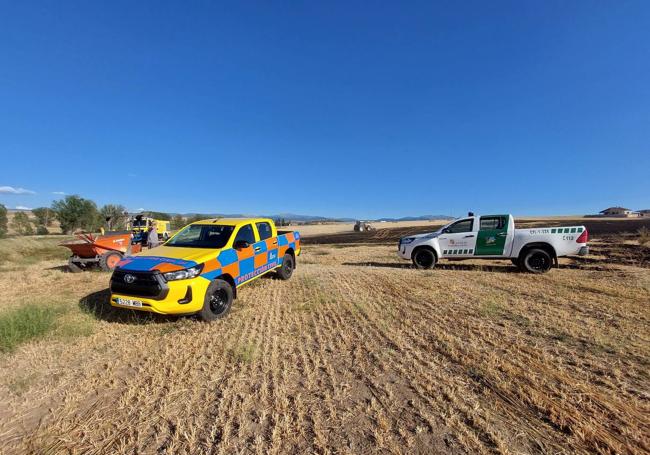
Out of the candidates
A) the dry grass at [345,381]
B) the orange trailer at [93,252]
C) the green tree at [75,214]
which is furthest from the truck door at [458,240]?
the green tree at [75,214]

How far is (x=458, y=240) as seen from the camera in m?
9.77

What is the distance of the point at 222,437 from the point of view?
243 centimetres

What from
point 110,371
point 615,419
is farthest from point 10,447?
point 615,419

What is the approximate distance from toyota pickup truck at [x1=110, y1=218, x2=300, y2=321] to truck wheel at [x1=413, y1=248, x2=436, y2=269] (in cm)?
561

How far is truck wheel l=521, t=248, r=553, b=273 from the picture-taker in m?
8.83

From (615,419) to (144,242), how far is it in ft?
69.3

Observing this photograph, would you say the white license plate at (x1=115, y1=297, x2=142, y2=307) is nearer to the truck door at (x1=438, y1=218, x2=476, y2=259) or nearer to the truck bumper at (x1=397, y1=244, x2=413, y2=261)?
the truck bumper at (x1=397, y1=244, x2=413, y2=261)

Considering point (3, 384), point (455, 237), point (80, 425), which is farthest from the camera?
point (455, 237)

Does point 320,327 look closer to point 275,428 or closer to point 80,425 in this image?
point 275,428

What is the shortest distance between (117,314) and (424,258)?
8.85 metres

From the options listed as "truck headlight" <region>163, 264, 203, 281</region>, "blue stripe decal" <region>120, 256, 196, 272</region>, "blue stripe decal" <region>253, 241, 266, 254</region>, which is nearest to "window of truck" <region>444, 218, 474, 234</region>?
"blue stripe decal" <region>253, 241, 266, 254</region>

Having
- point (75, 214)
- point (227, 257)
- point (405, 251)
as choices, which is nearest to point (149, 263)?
point (227, 257)

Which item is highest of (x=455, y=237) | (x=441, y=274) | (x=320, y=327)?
(x=455, y=237)

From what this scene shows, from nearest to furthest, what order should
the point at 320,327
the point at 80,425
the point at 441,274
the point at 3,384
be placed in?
the point at 80,425 < the point at 3,384 < the point at 320,327 < the point at 441,274
